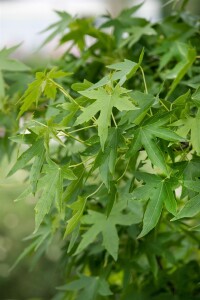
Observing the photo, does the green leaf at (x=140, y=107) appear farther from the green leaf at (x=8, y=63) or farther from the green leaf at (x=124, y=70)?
the green leaf at (x=8, y=63)

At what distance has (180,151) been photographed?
4.47 ft

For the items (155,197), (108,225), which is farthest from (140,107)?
(108,225)

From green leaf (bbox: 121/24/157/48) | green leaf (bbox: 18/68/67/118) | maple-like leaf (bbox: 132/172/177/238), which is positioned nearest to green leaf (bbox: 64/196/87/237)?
maple-like leaf (bbox: 132/172/177/238)

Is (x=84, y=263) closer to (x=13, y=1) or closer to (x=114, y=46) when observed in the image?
(x=114, y=46)

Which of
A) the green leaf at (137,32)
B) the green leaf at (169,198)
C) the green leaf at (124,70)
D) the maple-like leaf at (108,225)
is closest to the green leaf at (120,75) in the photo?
the green leaf at (124,70)

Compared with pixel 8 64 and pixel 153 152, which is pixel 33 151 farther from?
pixel 8 64

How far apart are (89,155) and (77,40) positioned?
77 centimetres

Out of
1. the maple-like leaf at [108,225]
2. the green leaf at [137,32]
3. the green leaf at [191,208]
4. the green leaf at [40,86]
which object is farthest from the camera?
the green leaf at [137,32]

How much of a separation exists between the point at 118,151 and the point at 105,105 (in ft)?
0.45

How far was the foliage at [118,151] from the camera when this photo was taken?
1266 mm

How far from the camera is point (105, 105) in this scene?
1237 mm

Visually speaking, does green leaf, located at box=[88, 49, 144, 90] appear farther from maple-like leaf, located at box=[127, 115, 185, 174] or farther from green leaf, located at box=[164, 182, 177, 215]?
green leaf, located at box=[164, 182, 177, 215]

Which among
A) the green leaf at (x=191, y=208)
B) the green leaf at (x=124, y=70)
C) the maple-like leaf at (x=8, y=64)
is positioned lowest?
the green leaf at (x=191, y=208)

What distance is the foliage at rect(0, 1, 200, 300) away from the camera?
4.15 feet
